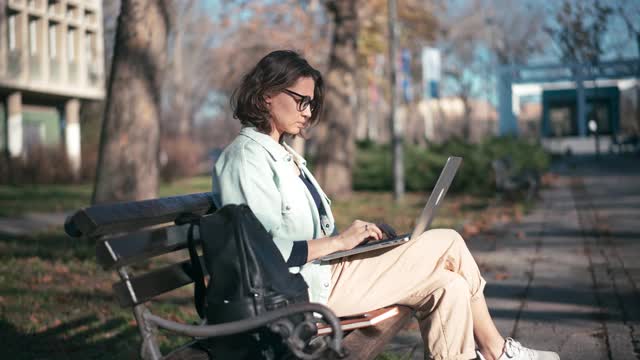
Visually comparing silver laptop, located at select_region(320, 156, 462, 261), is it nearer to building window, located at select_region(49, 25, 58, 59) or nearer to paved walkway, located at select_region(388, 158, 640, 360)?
paved walkway, located at select_region(388, 158, 640, 360)

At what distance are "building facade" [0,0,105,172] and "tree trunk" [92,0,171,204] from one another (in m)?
22.6

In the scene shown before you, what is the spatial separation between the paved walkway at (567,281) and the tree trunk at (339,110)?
600 cm

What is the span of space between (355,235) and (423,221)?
1.03 feet

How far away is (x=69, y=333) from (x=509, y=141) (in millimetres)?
19877

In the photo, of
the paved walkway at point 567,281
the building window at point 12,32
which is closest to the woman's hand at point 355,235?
the paved walkway at point 567,281

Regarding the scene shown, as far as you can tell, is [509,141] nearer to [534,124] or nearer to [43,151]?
[43,151]

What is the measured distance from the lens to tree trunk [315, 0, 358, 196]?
1944 cm

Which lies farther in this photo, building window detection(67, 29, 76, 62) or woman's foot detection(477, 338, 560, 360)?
building window detection(67, 29, 76, 62)

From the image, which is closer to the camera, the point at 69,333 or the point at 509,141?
the point at 69,333

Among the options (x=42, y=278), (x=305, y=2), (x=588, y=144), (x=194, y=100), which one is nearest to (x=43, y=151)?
(x=305, y=2)

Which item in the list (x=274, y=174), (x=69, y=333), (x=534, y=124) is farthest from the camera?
(x=534, y=124)

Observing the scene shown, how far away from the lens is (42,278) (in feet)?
26.2

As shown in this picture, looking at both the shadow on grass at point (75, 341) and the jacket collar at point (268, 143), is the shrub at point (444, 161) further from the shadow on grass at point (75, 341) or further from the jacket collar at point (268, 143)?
the jacket collar at point (268, 143)

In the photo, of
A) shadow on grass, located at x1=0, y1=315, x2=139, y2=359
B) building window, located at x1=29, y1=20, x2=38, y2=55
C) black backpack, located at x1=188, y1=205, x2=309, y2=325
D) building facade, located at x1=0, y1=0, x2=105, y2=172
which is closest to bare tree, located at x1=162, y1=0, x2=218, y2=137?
building facade, located at x1=0, y1=0, x2=105, y2=172
